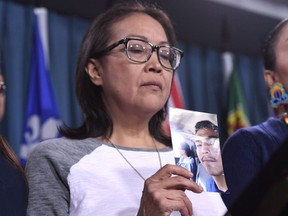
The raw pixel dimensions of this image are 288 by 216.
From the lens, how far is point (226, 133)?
3.94 meters

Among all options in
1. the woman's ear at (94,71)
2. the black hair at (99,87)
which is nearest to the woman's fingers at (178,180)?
the black hair at (99,87)

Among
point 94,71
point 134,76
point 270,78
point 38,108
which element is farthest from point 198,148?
point 38,108

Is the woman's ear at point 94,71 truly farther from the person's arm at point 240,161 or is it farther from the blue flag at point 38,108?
the blue flag at point 38,108

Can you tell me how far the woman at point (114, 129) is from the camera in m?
1.22

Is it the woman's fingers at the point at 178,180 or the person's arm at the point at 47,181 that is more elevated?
the woman's fingers at the point at 178,180

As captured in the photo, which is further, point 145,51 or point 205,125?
point 145,51

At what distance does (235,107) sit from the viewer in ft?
12.8

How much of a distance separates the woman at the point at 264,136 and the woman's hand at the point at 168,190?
32 centimetres

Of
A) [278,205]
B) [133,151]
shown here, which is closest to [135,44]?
[133,151]

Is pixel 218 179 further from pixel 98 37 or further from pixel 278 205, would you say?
pixel 98 37

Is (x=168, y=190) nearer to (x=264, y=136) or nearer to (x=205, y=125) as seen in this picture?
(x=205, y=125)

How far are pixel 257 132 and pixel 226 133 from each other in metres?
2.51

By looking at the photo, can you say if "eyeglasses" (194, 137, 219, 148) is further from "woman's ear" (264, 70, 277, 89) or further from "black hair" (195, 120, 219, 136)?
"woman's ear" (264, 70, 277, 89)

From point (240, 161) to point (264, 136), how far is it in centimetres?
11
